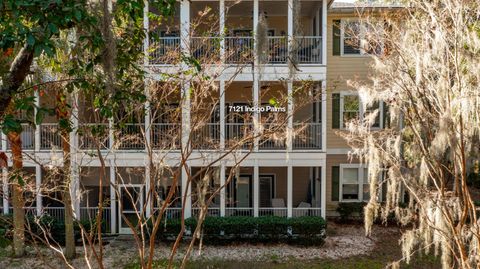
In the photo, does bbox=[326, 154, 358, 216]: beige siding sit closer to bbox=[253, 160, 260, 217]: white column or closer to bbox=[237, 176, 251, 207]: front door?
bbox=[237, 176, 251, 207]: front door

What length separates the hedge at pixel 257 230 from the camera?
43.4ft

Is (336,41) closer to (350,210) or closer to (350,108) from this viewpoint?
(350,108)

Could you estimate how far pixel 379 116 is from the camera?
1598cm

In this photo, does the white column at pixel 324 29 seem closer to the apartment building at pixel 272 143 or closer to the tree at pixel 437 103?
the apartment building at pixel 272 143

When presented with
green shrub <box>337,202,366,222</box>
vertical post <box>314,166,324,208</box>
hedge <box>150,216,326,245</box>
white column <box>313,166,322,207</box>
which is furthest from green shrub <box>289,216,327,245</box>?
green shrub <box>337,202,366,222</box>

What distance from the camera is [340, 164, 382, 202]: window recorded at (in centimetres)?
1653

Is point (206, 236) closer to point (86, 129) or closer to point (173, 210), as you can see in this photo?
point (173, 210)

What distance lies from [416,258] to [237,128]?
696cm

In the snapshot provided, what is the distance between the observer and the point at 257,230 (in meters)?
13.3

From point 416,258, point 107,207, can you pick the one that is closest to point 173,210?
point 107,207

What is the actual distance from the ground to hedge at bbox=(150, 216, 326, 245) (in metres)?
0.26

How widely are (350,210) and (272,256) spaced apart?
4966 millimetres

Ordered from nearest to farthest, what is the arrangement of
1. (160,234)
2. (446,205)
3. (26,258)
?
1. (446,205)
2. (26,258)
3. (160,234)

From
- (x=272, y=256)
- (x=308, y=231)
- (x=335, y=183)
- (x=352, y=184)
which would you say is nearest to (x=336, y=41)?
(x=335, y=183)
